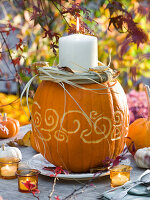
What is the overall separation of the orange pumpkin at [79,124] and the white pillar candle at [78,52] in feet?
0.28

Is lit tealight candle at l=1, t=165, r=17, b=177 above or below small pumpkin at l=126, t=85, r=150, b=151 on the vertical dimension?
below

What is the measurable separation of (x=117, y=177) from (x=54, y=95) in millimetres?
372

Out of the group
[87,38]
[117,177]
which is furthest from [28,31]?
[117,177]

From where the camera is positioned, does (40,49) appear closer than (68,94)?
No

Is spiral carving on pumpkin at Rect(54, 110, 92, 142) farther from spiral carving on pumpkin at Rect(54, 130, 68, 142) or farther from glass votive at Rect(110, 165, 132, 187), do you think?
glass votive at Rect(110, 165, 132, 187)

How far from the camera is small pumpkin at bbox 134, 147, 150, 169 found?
1536mm

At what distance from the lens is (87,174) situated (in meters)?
1.38

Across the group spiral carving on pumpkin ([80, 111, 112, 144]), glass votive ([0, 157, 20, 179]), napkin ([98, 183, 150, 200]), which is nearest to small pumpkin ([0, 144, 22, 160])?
glass votive ([0, 157, 20, 179])

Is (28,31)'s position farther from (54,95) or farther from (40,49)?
(54,95)

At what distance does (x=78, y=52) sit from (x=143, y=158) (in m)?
0.51

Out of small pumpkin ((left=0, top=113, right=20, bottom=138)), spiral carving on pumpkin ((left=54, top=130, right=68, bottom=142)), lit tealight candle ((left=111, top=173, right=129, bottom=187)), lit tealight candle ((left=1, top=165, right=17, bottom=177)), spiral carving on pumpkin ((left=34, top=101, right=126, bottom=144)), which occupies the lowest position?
small pumpkin ((left=0, top=113, right=20, bottom=138))

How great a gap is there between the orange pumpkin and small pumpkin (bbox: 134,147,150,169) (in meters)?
0.14

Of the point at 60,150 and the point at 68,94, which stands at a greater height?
the point at 68,94

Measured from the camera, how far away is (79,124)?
138 cm
